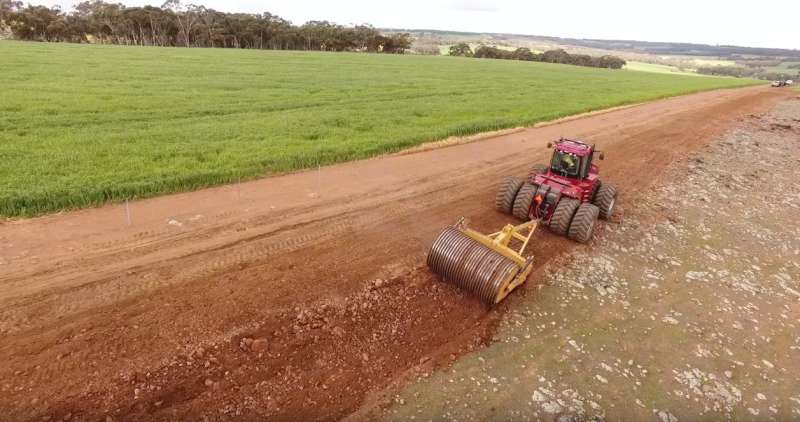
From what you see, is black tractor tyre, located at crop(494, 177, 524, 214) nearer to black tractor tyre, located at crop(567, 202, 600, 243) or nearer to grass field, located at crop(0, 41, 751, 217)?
black tractor tyre, located at crop(567, 202, 600, 243)

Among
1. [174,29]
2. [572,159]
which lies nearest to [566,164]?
[572,159]

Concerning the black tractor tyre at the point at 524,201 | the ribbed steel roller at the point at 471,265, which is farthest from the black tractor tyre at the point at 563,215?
the ribbed steel roller at the point at 471,265

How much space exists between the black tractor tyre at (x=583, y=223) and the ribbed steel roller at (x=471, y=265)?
3246mm

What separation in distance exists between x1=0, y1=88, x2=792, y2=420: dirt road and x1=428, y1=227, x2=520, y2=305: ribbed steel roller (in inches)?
13.3

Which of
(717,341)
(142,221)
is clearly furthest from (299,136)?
(717,341)

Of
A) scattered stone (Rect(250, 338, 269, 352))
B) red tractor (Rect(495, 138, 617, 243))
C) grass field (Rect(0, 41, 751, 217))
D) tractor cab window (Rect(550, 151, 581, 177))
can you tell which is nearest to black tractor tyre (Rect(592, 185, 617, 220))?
red tractor (Rect(495, 138, 617, 243))

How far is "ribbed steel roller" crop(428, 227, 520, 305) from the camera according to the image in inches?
297

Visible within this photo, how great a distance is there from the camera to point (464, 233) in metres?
8.39

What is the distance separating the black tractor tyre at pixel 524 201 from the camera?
11.0m

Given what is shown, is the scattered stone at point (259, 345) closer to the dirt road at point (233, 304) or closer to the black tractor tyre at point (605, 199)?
the dirt road at point (233, 304)

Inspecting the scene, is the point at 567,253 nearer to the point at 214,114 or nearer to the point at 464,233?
the point at 464,233

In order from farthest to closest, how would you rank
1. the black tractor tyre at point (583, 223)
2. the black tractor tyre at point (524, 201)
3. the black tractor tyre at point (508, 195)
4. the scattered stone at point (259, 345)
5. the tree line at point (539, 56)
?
1. the tree line at point (539, 56)
2. the black tractor tyre at point (508, 195)
3. the black tractor tyre at point (524, 201)
4. the black tractor tyre at point (583, 223)
5. the scattered stone at point (259, 345)

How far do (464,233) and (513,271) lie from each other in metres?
1.22

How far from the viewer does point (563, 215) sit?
34.2 feet
